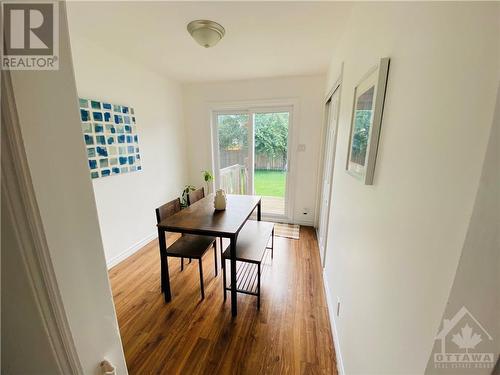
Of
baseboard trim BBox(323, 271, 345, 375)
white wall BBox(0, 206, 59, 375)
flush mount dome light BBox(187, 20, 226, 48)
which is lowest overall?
baseboard trim BBox(323, 271, 345, 375)

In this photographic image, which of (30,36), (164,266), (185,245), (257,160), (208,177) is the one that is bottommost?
(164,266)

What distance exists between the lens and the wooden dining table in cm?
159

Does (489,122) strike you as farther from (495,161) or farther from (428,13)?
(428,13)

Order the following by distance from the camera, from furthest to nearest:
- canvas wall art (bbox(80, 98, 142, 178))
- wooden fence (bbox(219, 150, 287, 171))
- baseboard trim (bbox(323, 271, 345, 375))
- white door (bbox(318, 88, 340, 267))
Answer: wooden fence (bbox(219, 150, 287, 171)) → white door (bbox(318, 88, 340, 267)) → canvas wall art (bbox(80, 98, 142, 178)) → baseboard trim (bbox(323, 271, 345, 375))

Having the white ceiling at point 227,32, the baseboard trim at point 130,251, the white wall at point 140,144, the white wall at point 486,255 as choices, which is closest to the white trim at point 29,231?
the white wall at point 486,255

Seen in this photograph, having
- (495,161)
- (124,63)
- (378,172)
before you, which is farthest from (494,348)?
(124,63)

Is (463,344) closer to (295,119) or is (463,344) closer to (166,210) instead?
(166,210)

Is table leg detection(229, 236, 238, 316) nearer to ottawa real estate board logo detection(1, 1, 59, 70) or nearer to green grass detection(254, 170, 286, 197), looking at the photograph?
ottawa real estate board logo detection(1, 1, 59, 70)

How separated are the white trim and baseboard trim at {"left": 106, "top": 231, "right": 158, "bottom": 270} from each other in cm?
208

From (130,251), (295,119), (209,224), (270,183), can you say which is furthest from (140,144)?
(295,119)

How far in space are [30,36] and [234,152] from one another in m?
3.24

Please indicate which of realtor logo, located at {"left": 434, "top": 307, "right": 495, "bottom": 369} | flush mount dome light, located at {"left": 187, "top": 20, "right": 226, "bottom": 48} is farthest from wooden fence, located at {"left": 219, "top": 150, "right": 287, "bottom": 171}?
realtor logo, located at {"left": 434, "top": 307, "right": 495, "bottom": 369}

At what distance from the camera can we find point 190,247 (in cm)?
192

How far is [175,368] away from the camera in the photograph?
1.34m
